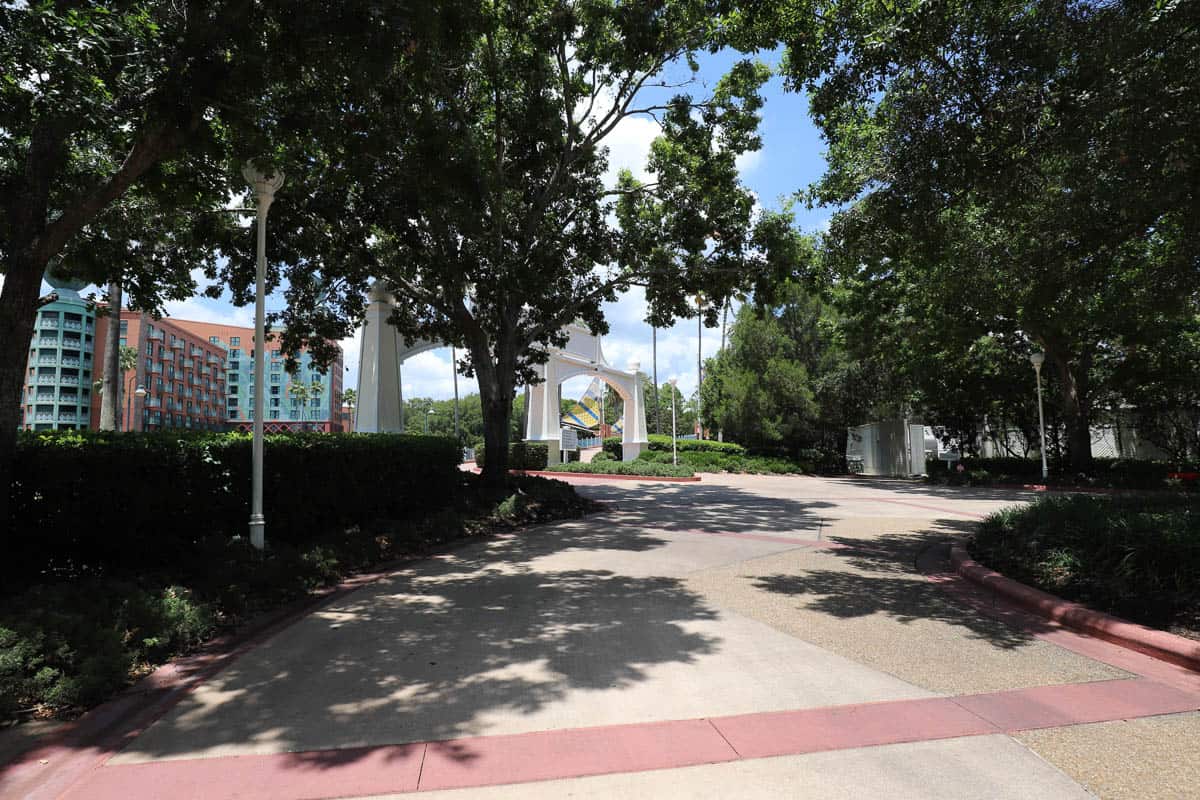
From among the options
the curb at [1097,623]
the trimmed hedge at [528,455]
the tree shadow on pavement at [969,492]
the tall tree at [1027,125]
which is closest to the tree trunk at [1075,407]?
the tree shadow on pavement at [969,492]

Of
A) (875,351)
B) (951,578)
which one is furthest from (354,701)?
(875,351)

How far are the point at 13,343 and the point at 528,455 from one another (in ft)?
74.2

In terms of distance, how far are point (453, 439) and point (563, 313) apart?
4.14m

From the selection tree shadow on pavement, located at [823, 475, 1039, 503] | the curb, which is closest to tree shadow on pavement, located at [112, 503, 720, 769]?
the curb

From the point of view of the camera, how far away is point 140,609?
188 inches

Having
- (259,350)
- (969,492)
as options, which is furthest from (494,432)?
(969,492)

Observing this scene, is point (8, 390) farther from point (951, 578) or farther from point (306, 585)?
point (951, 578)

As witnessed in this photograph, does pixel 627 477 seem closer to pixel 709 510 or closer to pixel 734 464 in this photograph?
pixel 734 464

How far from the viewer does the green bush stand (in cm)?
2605

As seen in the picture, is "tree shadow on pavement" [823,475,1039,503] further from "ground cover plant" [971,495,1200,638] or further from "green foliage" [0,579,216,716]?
"green foliage" [0,579,216,716]

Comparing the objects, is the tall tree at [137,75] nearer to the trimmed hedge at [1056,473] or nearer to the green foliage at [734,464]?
the trimmed hedge at [1056,473]

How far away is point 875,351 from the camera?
23.5m

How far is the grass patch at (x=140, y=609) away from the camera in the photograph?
3824 mm

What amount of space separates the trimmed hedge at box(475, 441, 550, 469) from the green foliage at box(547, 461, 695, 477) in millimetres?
547
